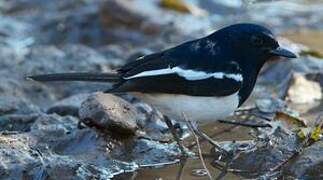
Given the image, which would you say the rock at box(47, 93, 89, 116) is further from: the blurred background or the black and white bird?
the black and white bird

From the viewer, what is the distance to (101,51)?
8117 mm

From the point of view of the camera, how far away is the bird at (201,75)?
16.8ft

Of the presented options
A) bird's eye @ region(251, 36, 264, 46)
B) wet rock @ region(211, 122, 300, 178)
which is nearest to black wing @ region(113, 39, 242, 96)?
bird's eye @ region(251, 36, 264, 46)

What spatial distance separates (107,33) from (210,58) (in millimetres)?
3755

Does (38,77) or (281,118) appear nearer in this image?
(38,77)

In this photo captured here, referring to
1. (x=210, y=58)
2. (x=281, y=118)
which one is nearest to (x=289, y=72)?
(x=281, y=118)

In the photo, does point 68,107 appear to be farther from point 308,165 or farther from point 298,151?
point 308,165

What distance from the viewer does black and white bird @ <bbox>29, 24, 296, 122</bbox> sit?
16.8 ft

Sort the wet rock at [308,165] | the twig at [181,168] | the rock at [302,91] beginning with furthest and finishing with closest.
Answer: the rock at [302,91]
the twig at [181,168]
the wet rock at [308,165]

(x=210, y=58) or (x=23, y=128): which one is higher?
(x=210, y=58)

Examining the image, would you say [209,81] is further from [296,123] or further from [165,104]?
[296,123]

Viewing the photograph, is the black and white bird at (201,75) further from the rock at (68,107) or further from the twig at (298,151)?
the rock at (68,107)

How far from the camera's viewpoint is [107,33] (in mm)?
8898

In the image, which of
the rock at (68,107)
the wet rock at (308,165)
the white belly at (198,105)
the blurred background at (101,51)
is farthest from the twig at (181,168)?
the rock at (68,107)
